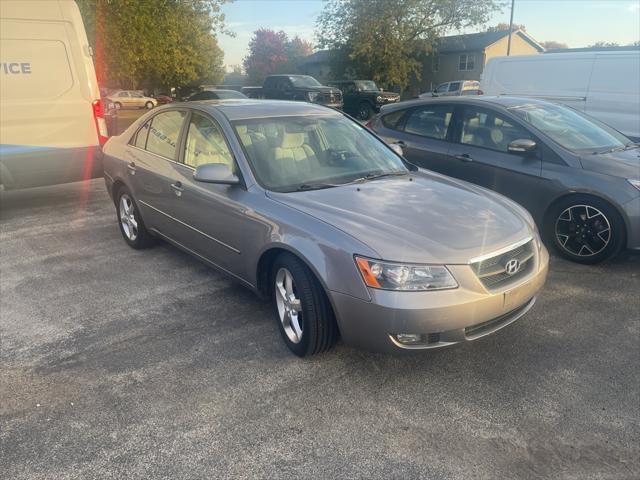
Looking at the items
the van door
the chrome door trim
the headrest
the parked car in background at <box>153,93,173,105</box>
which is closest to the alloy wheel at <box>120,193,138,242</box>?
the chrome door trim

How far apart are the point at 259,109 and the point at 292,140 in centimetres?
48

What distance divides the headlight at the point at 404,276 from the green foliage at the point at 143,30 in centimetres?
1336

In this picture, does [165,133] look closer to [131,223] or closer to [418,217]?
[131,223]

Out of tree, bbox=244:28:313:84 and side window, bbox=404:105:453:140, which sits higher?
tree, bbox=244:28:313:84

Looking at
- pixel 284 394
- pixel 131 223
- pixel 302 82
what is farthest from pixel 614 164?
pixel 302 82

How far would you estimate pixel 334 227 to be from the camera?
286 centimetres

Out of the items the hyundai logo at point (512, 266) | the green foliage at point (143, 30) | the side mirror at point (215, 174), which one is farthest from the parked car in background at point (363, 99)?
the hyundai logo at point (512, 266)

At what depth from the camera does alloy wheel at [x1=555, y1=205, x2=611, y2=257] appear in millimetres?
4617

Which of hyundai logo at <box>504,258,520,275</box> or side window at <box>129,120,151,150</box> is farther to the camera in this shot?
side window at <box>129,120,151,150</box>

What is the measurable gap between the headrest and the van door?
264 inches

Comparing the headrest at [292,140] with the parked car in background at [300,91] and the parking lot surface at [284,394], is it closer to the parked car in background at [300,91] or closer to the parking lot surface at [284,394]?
the parking lot surface at [284,394]

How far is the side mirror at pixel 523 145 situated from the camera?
16.1 ft

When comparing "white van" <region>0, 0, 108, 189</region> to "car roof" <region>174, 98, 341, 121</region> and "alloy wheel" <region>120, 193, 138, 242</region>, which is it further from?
"car roof" <region>174, 98, 341, 121</region>

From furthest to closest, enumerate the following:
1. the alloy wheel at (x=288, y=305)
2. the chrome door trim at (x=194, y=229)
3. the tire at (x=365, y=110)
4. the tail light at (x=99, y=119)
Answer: the tire at (x=365, y=110), the tail light at (x=99, y=119), the chrome door trim at (x=194, y=229), the alloy wheel at (x=288, y=305)
